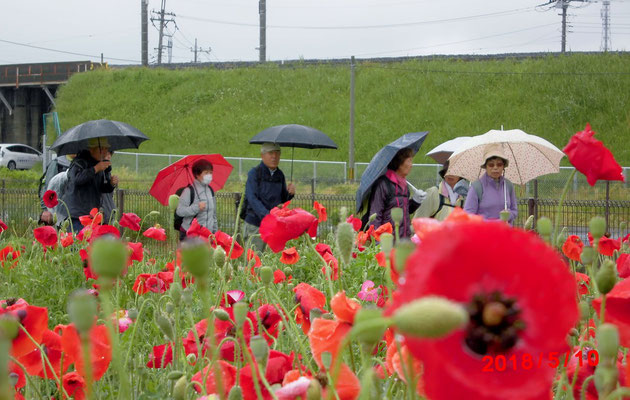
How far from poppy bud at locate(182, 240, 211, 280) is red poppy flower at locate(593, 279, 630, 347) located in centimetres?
46

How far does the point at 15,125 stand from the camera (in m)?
40.9

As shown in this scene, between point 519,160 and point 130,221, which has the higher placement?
point 519,160

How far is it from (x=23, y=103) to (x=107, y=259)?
43.8 m

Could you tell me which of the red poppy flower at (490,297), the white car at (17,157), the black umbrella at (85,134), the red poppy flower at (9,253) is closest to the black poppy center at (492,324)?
the red poppy flower at (490,297)

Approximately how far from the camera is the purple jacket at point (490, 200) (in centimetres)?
416

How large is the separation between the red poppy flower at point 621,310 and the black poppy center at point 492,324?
0.37 meters

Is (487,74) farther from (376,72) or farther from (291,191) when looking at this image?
(291,191)

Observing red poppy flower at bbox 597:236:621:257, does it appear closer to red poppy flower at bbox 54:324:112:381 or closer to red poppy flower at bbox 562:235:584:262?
red poppy flower at bbox 562:235:584:262

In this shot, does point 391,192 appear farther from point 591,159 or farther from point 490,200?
point 591,159

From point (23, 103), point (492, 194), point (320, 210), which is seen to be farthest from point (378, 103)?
point (320, 210)

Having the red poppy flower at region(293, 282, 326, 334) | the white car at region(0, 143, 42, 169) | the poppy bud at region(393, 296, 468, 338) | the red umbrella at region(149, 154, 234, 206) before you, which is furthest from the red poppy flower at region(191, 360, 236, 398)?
the white car at region(0, 143, 42, 169)

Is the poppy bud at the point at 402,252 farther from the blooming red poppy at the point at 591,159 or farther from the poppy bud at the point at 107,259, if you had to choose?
the blooming red poppy at the point at 591,159

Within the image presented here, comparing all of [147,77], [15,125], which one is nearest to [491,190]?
[147,77]

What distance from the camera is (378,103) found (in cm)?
2784
